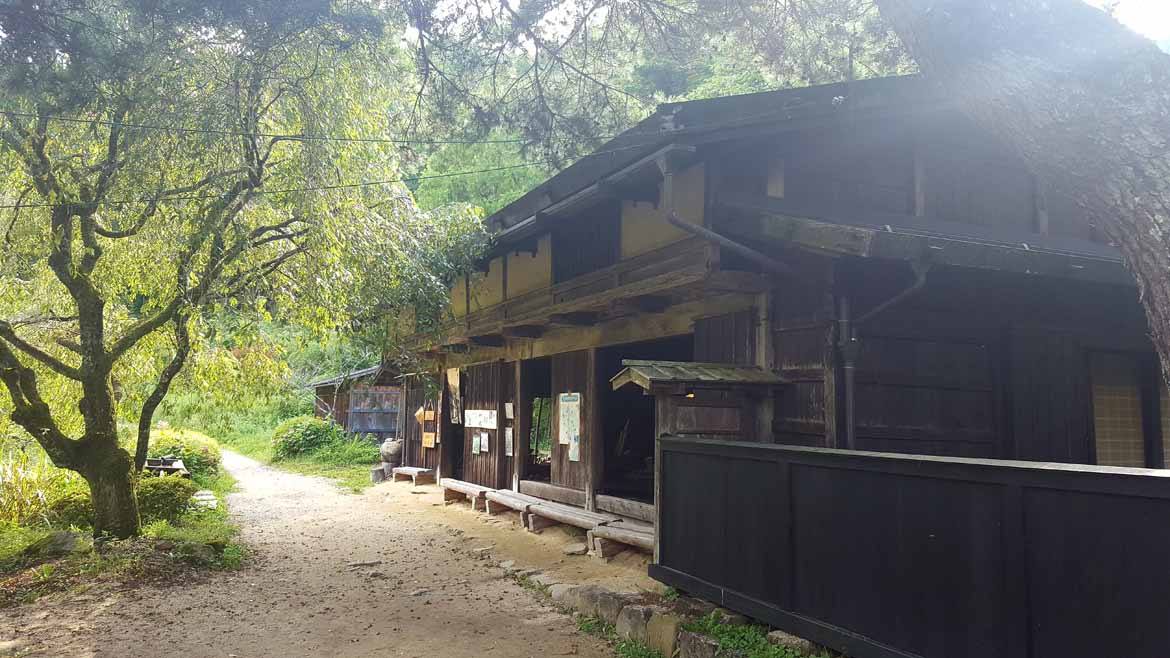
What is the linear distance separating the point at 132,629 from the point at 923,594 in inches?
243

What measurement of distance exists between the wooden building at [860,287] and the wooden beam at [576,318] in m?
0.04

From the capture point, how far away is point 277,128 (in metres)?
9.24

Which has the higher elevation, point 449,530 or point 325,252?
point 325,252

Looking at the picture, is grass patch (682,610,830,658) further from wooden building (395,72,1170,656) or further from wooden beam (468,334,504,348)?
wooden beam (468,334,504,348)

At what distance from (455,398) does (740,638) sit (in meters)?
11.0

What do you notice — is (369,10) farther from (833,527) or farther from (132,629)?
(833,527)

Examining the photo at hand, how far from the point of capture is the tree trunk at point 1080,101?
Answer: 363 centimetres

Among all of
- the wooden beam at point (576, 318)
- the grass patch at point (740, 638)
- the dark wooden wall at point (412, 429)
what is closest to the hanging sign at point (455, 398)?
the dark wooden wall at point (412, 429)

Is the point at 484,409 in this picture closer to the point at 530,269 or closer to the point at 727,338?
the point at 530,269

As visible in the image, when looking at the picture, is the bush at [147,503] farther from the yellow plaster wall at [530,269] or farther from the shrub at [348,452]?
the shrub at [348,452]

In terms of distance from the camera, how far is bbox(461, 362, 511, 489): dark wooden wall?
43.0 ft

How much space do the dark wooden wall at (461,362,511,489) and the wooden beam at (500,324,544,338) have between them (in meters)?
1.90

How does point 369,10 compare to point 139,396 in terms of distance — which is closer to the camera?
point 369,10

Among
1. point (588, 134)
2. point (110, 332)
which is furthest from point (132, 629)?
point (588, 134)
